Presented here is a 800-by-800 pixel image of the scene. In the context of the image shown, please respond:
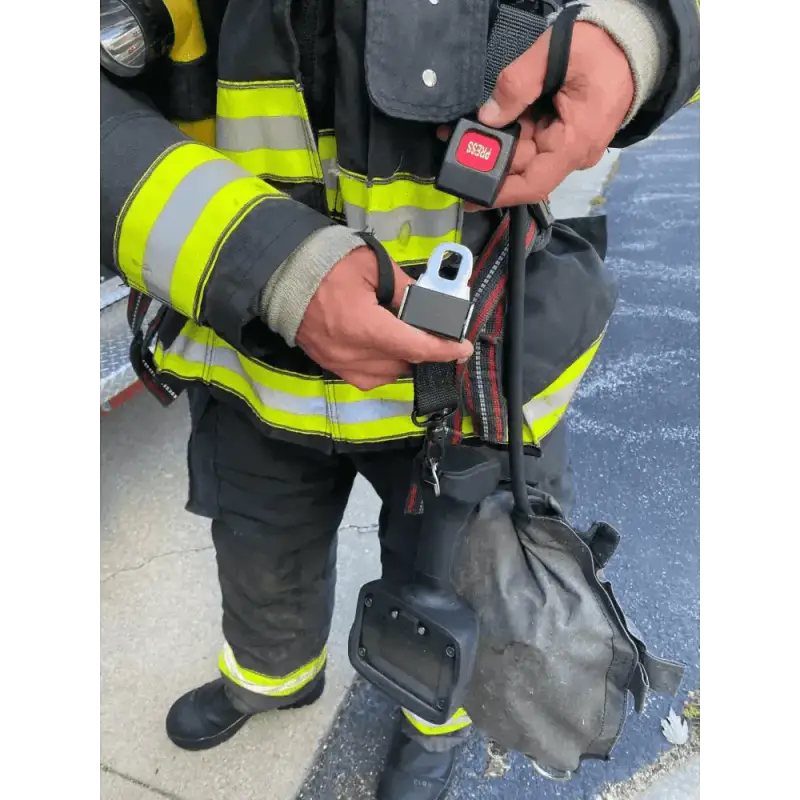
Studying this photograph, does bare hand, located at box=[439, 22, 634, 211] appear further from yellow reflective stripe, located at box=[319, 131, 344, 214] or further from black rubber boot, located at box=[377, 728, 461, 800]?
black rubber boot, located at box=[377, 728, 461, 800]

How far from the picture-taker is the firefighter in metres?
0.74

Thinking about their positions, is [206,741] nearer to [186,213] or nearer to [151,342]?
[151,342]

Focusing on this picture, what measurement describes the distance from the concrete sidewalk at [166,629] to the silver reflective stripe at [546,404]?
34.5 inches

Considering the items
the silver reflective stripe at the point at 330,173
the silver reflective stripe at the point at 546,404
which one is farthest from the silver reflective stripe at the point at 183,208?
the silver reflective stripe at the point at 546,404

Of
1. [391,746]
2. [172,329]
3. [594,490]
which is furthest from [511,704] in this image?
[594,490]

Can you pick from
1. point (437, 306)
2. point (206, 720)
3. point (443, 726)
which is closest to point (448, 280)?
point (437, 306)

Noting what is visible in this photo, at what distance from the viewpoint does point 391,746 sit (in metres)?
1.43

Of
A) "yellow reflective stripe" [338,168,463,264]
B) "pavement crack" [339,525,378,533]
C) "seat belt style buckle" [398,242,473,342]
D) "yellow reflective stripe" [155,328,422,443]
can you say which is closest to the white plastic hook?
"seat belt style buckle" [398,242,473,342]

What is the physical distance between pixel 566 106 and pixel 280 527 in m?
0.75

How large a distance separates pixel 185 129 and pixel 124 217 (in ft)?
0.65

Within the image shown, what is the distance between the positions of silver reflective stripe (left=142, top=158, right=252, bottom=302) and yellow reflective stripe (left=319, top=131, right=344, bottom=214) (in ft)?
0.38

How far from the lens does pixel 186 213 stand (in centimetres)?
76
